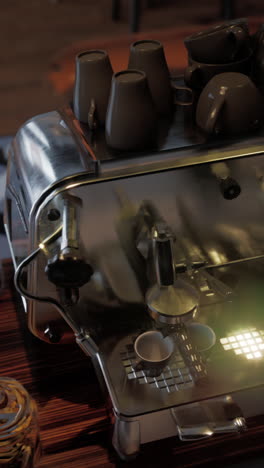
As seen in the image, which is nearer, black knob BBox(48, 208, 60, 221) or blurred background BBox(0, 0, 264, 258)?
black knob BBox(48, 208, 60, 221)

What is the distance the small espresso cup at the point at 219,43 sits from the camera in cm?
94

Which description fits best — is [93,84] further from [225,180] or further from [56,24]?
[56,24]

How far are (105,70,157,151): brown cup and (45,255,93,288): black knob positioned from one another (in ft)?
0.75

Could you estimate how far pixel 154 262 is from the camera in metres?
0.89

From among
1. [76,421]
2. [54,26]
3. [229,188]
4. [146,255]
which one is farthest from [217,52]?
[54,26]

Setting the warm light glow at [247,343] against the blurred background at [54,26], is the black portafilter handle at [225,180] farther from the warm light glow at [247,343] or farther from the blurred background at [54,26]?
the blurred background at [54,26]

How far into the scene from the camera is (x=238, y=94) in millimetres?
883

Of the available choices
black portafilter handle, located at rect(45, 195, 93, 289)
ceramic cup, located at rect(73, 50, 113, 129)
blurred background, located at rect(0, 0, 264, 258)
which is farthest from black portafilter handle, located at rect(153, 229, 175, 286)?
blurred background, located at rect(0, 0, 264, 258)

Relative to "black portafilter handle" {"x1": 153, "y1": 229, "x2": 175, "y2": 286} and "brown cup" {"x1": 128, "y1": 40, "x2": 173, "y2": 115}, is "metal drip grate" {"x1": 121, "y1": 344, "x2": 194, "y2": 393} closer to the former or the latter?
"black portafilter handle" {"x1": 153, "y1": 229, "x2": 175, "y2": 286}

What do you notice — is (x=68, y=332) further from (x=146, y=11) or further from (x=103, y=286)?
(x=146, y=11)

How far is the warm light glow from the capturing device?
3.13 ft

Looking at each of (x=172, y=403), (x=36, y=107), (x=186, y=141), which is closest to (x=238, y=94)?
(x=186, y=141)

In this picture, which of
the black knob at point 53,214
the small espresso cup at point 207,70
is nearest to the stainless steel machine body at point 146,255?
the black knob at point 53,214

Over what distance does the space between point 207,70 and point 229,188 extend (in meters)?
0.22
